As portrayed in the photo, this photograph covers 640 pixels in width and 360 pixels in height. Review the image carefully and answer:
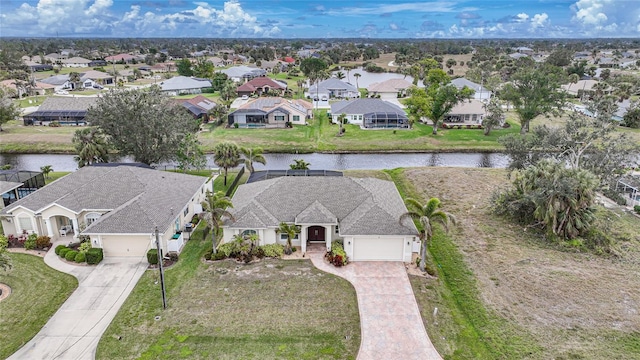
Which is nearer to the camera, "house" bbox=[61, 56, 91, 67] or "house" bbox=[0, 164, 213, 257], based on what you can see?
"house" bbox=[0, 164, 213, 257]

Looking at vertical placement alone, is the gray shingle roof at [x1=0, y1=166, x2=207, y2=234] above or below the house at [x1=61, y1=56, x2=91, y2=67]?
below

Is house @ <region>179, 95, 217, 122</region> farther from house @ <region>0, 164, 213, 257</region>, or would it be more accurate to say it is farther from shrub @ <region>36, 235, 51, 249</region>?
shrub @ <region>36, 235, 51, 249</region>

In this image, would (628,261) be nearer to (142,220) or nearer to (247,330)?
(247,330)

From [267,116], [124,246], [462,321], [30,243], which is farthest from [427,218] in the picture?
[267,116]

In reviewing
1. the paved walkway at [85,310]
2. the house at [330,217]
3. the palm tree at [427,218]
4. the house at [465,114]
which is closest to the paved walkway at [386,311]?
the house at [330,217]

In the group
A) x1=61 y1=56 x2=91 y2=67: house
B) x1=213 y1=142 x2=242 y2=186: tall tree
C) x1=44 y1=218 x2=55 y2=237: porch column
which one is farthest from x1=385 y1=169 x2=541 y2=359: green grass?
x1=61 y1=56 x2=91 y2=67: house

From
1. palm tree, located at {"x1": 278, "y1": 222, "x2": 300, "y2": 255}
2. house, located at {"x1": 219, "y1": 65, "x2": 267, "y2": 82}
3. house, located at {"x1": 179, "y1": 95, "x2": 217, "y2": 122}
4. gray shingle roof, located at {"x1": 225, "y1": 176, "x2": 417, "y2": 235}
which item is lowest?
palm tree, located at {"x1": 278, "y1": 222, "x2": 300, "y2": 255}

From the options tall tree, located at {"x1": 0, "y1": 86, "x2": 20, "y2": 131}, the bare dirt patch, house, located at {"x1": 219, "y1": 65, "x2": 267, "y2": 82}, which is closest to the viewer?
the bare dirt patch
